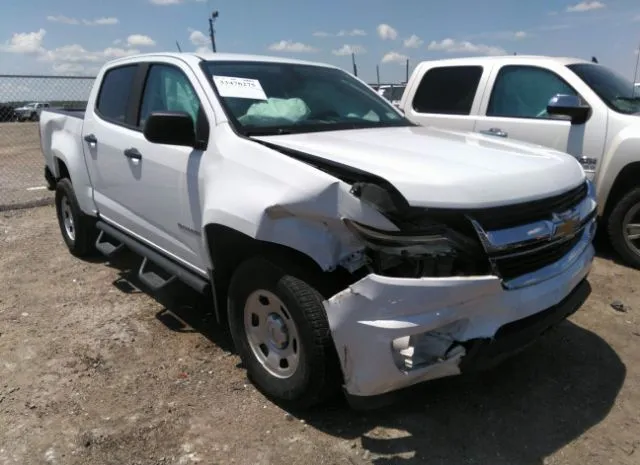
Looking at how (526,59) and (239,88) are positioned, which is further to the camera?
(526,59)

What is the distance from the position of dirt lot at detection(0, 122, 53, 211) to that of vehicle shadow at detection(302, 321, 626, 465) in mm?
7557

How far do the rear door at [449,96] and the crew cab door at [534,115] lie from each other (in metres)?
0.14

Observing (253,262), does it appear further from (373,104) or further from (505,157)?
(373,104)

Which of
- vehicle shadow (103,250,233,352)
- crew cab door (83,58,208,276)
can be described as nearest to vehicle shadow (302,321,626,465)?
vehicle shadow (103,250,233,352)

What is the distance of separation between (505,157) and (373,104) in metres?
1.53

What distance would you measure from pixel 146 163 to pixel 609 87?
15.0 ft

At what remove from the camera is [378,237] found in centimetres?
242

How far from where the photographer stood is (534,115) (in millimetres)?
5859

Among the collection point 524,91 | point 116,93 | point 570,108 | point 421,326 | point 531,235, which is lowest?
point 421,326

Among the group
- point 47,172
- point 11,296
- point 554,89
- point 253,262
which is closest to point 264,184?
point 253,262

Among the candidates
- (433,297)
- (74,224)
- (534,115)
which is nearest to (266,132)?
(433,297)

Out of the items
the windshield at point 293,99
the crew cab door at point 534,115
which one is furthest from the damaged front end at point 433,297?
the crew cab door at point 534,115

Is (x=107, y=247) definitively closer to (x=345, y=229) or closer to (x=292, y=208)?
(x=292, y=208)

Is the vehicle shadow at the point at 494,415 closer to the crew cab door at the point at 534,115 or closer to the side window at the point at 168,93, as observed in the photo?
the side window at the point at 168,93
